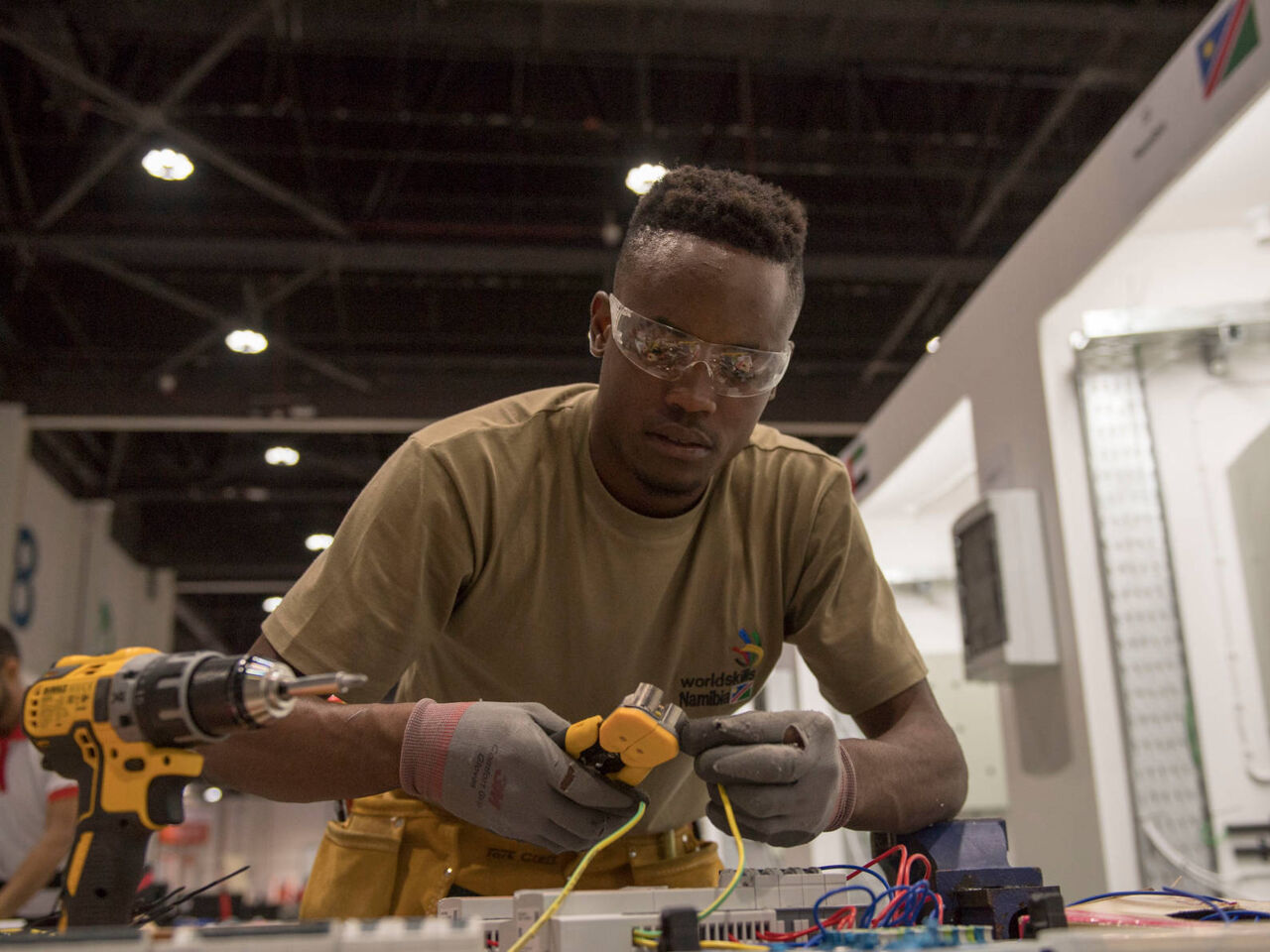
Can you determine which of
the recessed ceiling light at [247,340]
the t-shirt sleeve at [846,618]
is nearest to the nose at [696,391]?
the t-shirt sleeve at [846,618]

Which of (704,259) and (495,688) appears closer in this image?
(704,259)

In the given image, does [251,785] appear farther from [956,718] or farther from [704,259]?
[956,718]

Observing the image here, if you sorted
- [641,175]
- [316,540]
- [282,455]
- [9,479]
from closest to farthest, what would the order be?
[641,175], [9,479], [282,455], [316,540]

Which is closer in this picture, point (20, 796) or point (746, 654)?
point (746, 654)

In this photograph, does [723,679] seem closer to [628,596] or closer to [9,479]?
[628,596]

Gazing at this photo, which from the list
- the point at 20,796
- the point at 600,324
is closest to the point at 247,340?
the point at 20,796

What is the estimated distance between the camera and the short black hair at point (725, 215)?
1.54 metres

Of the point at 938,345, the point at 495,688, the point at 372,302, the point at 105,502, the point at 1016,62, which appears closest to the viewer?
the point at 495,688

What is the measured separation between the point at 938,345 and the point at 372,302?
4.13 metres

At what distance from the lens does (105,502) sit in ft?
31.2

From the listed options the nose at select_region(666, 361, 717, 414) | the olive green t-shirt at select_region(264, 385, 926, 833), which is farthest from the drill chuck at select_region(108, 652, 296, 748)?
the nose at select_region(666, 361, 717, 414)

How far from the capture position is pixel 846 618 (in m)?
1.70

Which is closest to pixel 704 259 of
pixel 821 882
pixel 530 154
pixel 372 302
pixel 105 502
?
pixel 821 882

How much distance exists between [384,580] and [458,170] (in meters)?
5.27
